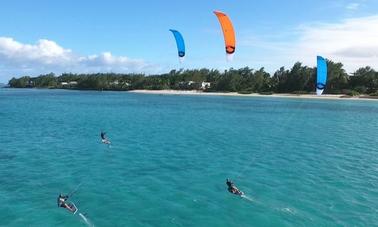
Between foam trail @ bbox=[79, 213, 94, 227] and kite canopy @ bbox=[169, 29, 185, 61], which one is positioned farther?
kite canopy @ bbox=[169, 29, 185, 61]

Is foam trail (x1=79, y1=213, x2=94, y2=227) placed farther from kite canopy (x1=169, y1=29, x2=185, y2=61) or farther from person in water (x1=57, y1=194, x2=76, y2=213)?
kite canopy (x1=169, y1=29, x2=185, y2=61)

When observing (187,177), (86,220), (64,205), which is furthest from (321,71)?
(64,205)

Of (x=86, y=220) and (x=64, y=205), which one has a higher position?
(x=64, y=205)

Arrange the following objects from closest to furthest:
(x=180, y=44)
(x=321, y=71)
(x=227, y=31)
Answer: (x=321, y=71)
(x=227, y=31)
(x=180, y=44)

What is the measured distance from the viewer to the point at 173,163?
117ft

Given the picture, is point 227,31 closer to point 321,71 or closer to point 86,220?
point 321,71

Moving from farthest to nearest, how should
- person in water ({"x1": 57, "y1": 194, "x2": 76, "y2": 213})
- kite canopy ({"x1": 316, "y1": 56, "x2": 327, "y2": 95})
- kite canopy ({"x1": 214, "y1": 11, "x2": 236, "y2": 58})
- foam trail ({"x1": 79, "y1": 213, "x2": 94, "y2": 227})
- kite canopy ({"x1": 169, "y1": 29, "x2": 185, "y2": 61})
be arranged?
kite canopy ({"x1": 169, "y1": 29, "x2": 185, "y2": 61}) → kite canopy ({"x1": 214, "y1": 11, "x2": 236, "y2": 58}) → kite canopy ({"x1": 316, "y1": 56, "x2": 327, "y2": 95}) → person in water ({"x1": 57, "y1": 194, "x2": 76, "y2": 213}) → foam trail ({"x1": 79, "y1": 213, "x2": 94, "y2": 227})

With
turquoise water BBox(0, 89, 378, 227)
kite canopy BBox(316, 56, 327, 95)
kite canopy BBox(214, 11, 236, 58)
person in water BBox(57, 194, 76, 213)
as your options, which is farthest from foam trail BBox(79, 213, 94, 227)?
kite canopy BBox(316, 56, 327, 95)

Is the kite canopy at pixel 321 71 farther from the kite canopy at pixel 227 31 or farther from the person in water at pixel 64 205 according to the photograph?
the person in water at pixel 64 205

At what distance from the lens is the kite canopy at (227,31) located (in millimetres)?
30647

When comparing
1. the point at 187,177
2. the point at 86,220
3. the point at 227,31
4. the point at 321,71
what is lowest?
the point at 86,220

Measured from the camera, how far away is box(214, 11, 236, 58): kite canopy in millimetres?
30647

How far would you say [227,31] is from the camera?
102 ft

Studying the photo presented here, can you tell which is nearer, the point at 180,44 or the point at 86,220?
the point at 86,220
